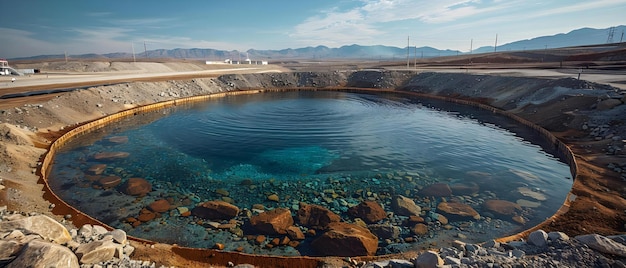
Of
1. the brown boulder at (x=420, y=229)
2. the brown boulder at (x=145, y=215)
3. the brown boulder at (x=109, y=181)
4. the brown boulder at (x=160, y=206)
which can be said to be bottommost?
the brown boulder at (x=420, y=229)

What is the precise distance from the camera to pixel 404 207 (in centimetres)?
1043

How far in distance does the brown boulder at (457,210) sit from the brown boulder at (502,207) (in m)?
0.74

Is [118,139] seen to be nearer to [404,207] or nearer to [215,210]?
[215,210]

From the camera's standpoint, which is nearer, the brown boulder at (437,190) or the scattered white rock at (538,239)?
the scattered white rock at (538,239)

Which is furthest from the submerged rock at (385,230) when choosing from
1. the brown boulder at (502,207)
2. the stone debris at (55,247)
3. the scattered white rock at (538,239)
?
the stone debris at (55,247)

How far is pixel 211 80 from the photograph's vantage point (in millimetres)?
42281

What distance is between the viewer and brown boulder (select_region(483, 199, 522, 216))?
1012cm

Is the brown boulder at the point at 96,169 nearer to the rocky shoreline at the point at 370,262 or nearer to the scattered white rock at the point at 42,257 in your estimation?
the rocky shoreline at the point at 370,262

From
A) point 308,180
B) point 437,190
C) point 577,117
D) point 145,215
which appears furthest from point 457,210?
point 577,117

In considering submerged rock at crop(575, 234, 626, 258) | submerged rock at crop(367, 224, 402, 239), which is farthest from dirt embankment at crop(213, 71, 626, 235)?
submerged rock at crop(367, 224, 402, 239)

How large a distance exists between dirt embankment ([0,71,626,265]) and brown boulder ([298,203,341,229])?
4477mm

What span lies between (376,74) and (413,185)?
121 feet

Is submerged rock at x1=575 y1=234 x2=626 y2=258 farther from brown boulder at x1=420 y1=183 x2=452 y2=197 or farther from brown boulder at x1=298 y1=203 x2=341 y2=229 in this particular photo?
brown boulder at x1=298 y1=203 x2=341 y2=229

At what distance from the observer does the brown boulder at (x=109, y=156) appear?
50.7 ft
